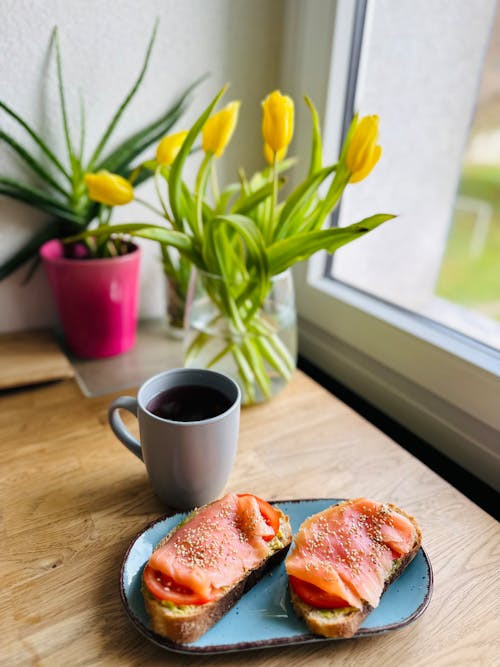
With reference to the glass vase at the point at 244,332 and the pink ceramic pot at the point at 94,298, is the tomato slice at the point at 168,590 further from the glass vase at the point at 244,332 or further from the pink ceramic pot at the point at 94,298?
the pink ceramic pot at the point at 94,298

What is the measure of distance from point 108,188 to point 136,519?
14.0 inches

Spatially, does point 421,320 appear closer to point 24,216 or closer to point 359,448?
point 359,448

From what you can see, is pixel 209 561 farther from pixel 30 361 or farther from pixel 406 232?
pixel 406 232

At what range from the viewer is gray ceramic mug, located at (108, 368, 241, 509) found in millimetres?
451

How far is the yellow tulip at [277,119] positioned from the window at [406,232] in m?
0.26

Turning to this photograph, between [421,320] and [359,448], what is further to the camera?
[421,320]

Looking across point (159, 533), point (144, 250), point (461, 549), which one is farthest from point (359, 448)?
point (144, 250)

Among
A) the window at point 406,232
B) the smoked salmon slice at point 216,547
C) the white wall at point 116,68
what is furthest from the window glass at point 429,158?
the smoked salmon slice at point 216,547

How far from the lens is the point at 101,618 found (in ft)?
1.28

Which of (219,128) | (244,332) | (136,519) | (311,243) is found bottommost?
(136,519)

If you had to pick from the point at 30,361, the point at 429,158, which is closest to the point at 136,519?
the point at 30,361

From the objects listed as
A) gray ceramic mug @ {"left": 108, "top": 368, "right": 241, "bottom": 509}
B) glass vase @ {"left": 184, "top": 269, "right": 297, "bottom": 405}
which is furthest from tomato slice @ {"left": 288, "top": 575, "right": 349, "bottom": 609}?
glass vase @ {"left": 184, "top": 269, "right": 297, "bottom": 405}

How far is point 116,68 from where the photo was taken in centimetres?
70

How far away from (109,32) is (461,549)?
750 millimetres
